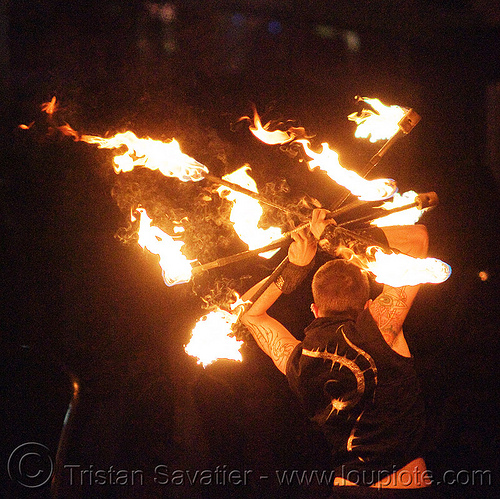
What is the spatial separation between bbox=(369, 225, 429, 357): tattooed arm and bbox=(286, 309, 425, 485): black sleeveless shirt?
0.25ft

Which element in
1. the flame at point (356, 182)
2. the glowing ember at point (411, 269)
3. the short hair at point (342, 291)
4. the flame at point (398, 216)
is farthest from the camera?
the flame at point (398, 216)

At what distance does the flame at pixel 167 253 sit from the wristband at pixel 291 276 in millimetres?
616

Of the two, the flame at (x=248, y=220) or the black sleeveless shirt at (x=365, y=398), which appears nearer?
the black sleeveless shirt at (x=365, y=398)

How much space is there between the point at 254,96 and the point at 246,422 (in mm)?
2532

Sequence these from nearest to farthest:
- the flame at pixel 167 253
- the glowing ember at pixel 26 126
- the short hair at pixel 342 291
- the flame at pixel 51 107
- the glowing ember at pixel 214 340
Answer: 1. the short hair at pixel 342 291
2. the flame at pixel 167 253
3. the glowing ember at pixel 214 340
4. the flame at pixel 51 107
5. the glowing ember at pixel 26 126

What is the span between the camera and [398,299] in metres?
2.81

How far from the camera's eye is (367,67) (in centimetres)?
404

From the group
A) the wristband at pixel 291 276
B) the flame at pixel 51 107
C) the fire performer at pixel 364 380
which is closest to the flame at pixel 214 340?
the wristband at pixel 291 276

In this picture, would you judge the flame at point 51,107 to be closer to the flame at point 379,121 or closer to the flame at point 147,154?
the flame at point 147,154

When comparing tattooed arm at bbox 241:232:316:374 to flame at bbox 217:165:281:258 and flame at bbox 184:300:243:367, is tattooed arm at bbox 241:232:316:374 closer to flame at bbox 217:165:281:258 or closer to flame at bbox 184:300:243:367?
flame at bbox 184:300:243:367

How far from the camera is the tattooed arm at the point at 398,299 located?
276 centimetres

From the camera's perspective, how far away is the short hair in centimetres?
290

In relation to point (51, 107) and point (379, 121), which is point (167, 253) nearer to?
point (51, 107)

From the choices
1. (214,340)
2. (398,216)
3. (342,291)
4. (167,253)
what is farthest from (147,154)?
(398,216)
